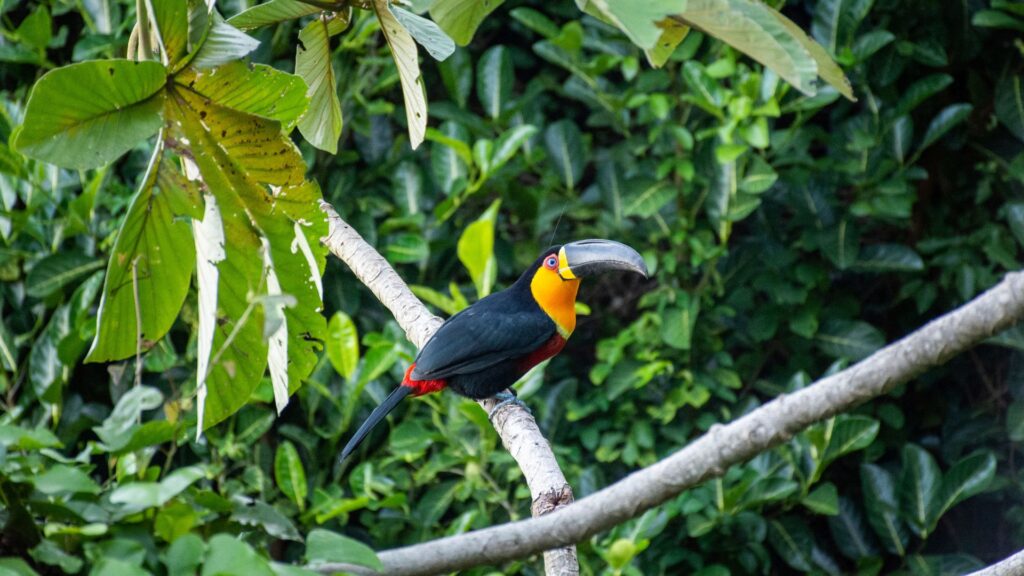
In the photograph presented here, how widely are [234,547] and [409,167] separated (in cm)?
278

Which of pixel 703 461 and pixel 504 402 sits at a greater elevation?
pixel 703 461

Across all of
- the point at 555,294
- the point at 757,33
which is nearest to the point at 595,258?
the point at 555,294

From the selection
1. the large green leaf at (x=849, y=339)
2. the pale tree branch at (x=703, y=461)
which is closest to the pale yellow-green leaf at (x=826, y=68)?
the pale tree branch at (x=703, y=461)

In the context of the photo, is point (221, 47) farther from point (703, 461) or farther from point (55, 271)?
point (55, 271)

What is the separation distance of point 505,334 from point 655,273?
2.26 feet

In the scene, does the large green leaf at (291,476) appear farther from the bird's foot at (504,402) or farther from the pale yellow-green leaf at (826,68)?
the pale yellow-green leaf at (826,68)

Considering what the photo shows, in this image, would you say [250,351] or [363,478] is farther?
[363,478]

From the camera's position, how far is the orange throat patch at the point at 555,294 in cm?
317

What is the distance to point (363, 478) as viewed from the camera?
3.19 meters

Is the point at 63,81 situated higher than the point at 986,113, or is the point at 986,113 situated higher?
the point at 63,81

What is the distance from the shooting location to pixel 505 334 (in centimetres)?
309

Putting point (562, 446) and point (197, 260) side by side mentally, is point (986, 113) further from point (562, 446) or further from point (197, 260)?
point (197, 260)

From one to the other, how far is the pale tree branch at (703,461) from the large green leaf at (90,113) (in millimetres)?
588

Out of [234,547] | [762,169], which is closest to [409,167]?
[762,169]
